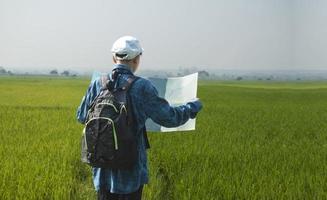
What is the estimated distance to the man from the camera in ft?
6.68

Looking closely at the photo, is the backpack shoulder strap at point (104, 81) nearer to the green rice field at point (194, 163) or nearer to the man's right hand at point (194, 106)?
the man's right hand at point (194, 106)

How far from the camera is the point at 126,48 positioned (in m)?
2.03

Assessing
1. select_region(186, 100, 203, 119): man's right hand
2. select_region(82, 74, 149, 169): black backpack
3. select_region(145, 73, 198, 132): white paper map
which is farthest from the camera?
select_region(145, 73, 198, 132): white paper map

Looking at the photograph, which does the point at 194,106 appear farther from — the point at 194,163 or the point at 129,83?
the point at 194,163

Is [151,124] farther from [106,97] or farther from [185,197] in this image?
[185,197]

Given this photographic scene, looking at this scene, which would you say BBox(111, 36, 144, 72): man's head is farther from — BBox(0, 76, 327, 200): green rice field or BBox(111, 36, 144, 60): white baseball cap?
BBox(0, 76, 327, 200): green rice field

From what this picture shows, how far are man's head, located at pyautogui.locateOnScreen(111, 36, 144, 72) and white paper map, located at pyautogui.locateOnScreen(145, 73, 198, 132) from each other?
12.0 inches

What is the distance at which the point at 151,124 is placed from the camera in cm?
239

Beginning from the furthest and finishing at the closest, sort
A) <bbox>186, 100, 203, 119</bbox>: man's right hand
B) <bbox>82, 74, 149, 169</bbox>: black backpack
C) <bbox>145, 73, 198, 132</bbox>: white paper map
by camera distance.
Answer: <bbox>145, 73, 198, 132</bbox>: white paper map → <bbox>186, 100, 203, 119</bbox>: man's right hand → <bbox>82, 74, 149, 169</bbox>: black backpack

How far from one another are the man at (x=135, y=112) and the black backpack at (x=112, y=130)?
4cm

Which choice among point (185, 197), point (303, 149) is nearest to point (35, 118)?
point (303, 149)

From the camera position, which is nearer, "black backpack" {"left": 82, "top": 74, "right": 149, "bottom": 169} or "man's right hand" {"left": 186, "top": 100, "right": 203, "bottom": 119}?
"black backpack" {"left": 82, "top": 74, "right": 149, "bottom": 169}

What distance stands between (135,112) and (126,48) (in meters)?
0.30

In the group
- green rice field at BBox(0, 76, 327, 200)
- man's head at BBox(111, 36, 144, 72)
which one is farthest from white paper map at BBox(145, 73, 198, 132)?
green rice field at BBox(0, 76, 327, 200)
